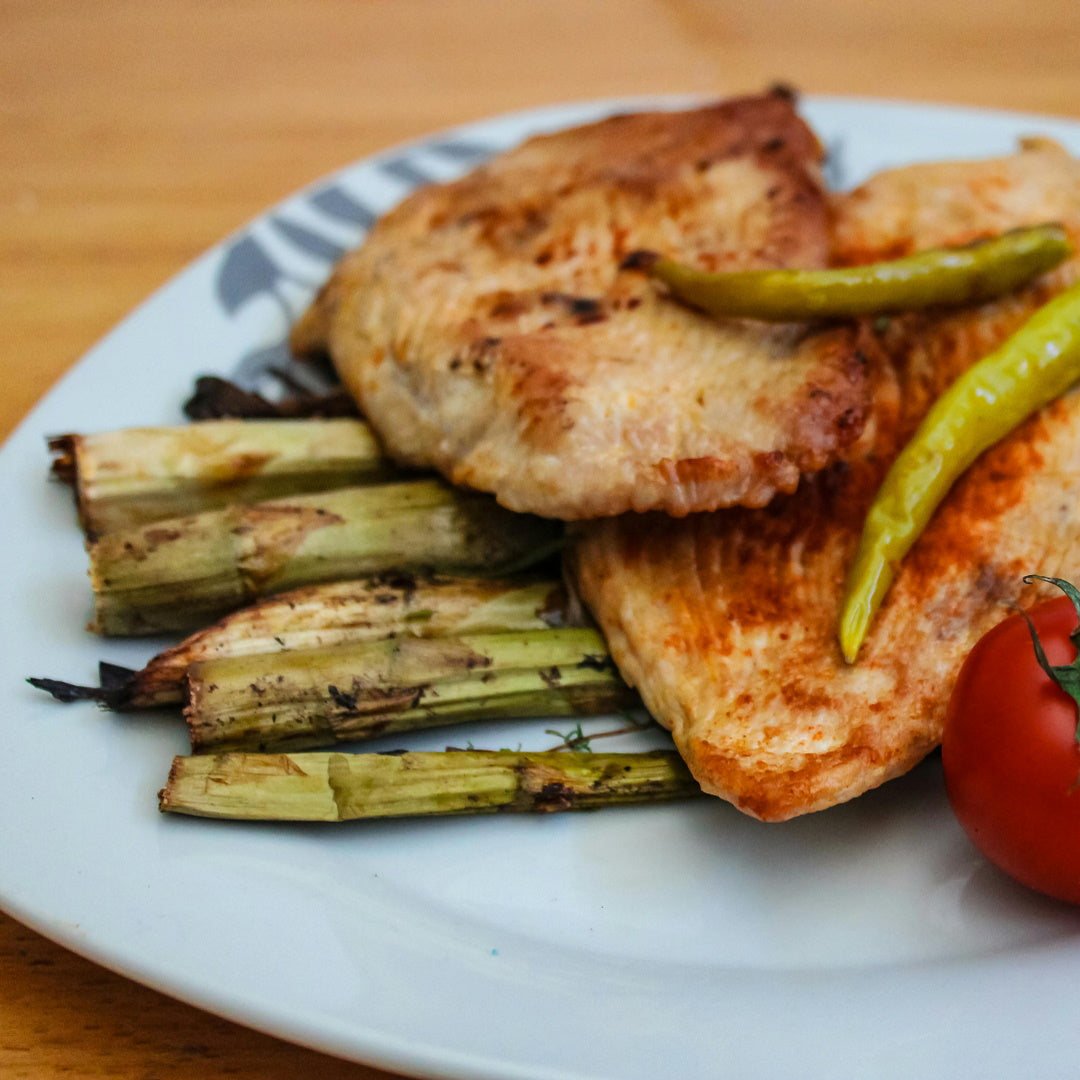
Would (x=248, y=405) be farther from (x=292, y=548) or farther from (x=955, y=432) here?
(x=955, y=432)

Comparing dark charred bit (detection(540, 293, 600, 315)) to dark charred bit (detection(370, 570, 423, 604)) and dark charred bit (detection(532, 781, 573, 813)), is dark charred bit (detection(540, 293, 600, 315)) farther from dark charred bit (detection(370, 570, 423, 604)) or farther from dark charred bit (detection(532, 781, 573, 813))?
dark charred bit (detection(532, 781, 573, 813))

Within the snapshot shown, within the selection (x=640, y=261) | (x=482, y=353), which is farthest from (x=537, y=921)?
(x=640, y=261)

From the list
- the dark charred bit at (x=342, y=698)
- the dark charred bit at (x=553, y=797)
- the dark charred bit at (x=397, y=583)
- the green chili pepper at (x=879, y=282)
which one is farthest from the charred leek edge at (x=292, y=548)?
the green chili pepper at (x=879, y=282)

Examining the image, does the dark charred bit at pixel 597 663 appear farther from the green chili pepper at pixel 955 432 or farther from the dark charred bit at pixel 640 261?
the dark charred bit at pixel 640 261

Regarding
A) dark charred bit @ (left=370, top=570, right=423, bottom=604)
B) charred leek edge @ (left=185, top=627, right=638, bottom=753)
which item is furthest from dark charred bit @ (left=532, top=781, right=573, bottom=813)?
dark charred bit @ (left=370, top=570, right=423, bottom=604)

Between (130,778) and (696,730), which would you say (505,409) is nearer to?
(696,730)

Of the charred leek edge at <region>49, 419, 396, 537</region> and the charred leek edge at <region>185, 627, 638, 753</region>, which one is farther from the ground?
the charred leek edge at <region>49, 419, 396, 537</region>
